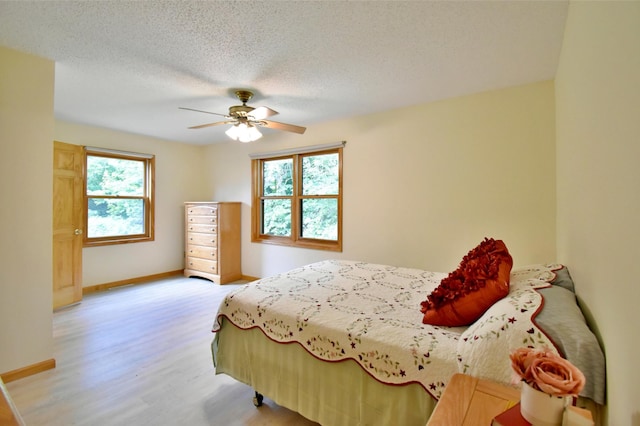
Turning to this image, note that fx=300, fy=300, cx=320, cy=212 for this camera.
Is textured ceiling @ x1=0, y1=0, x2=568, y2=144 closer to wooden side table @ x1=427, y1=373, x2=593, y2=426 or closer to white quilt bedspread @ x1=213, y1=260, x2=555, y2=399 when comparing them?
white quilt bedspread @ x1=213, y1=260, x2=555, y2=399

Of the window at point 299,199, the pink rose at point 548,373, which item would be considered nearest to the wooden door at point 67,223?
the window at point 299,199

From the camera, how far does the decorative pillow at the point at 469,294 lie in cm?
146

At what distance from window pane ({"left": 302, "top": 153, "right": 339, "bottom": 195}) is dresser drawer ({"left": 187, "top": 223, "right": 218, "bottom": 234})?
5.40 feet

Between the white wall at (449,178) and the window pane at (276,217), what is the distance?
2.10ft

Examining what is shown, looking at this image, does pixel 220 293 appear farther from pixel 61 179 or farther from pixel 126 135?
pixel 126 135

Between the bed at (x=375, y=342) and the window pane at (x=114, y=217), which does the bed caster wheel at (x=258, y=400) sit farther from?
the window pane at (x=114, y=217)

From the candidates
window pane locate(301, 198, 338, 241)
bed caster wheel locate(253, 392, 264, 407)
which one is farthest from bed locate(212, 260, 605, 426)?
window pane locate(301, 198, 338, 241)

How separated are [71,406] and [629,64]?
313cm

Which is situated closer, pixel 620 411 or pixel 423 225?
pixel 620 411

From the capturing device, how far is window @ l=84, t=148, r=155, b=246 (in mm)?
4449

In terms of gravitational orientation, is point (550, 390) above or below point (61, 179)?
below

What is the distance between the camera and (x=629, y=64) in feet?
2.45

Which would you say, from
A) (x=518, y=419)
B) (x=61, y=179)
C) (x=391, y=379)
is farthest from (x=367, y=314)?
(x=61, y=179)

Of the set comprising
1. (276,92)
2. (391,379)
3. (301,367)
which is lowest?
(301,367)
